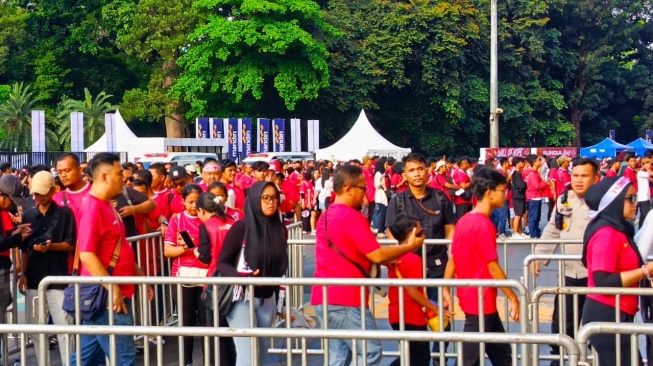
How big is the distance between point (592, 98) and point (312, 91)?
19365mm

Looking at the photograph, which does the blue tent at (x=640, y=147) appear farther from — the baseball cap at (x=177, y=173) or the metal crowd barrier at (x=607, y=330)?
the metal crowd barrier at (x=607, y=330)

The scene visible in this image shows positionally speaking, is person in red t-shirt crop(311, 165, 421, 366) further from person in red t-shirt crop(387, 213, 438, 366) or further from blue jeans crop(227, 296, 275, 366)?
blue jeans crop(227, 296, 275, 366)

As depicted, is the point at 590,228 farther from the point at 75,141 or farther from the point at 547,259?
the point at 75,141

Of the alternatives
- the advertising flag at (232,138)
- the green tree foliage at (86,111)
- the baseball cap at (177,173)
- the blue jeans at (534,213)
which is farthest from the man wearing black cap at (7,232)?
the green tree foliage at (86,111)

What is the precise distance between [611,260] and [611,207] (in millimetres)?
310

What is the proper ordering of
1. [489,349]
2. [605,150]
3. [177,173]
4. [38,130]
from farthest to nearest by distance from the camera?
[605,150], [38,130], [177,173], [489,349]

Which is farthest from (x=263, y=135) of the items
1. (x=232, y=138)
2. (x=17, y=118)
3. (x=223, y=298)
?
(x=223, y=298)

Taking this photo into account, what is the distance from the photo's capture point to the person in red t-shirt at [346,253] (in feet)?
20.0

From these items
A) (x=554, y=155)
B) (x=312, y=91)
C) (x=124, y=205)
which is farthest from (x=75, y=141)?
(x=124, y=205)

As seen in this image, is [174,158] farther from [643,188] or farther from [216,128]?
[643,188]

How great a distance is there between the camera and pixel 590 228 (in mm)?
5820

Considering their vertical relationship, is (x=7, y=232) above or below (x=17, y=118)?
below

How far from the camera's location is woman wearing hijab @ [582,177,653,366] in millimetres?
5648

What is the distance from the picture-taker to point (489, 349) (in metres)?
6.06
